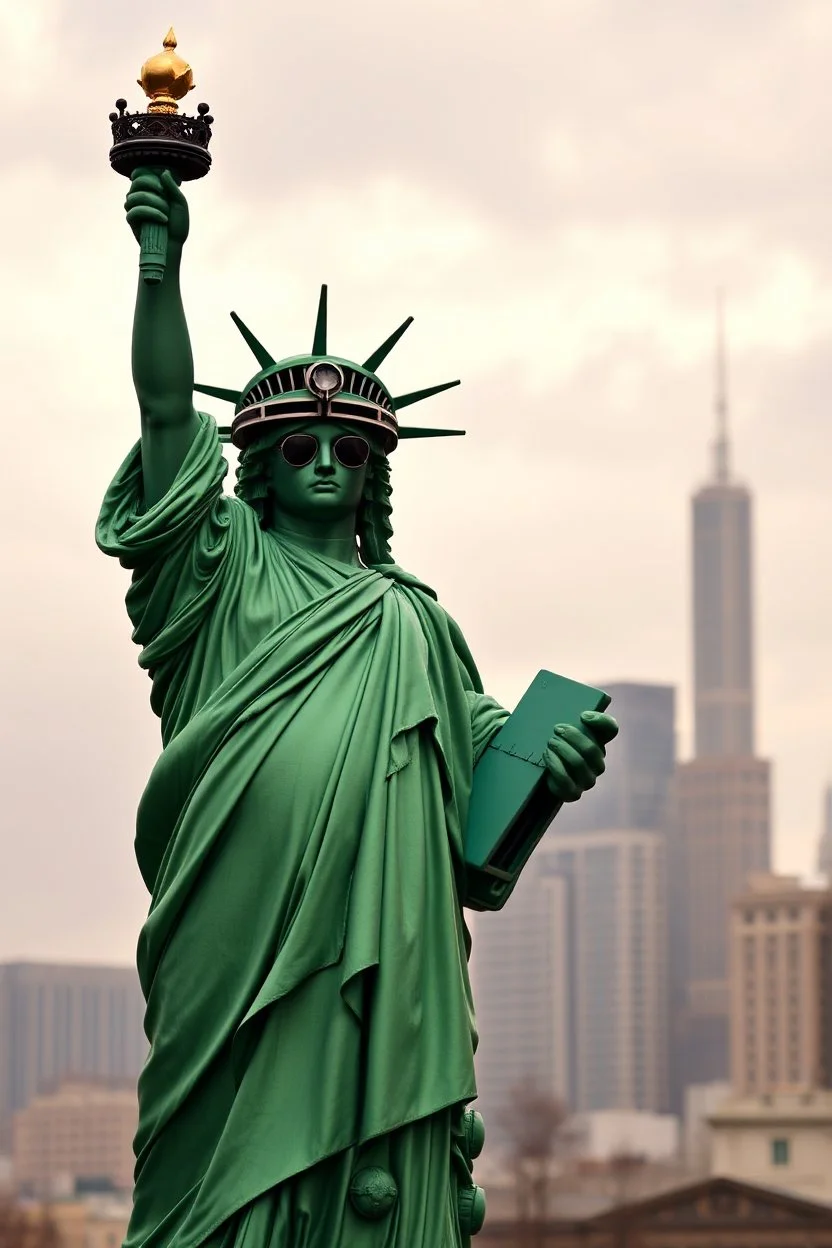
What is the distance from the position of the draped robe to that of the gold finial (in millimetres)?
1140

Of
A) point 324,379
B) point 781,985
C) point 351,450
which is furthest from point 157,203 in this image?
point 781,985

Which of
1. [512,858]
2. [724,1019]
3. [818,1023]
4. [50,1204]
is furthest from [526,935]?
[512,858]

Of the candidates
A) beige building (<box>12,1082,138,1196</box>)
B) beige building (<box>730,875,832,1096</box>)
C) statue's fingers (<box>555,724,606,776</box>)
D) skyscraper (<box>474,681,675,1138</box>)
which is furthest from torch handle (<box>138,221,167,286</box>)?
skyscraper (<box>474,681,675,1138</box>)

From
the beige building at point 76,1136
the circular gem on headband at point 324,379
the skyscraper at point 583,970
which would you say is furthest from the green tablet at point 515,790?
the skyscraper at point 583,970

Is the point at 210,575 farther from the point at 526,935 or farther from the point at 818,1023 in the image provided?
the point at 526,935

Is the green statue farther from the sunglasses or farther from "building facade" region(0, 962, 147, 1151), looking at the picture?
"building facade" region(0, 962, 147, 1151)

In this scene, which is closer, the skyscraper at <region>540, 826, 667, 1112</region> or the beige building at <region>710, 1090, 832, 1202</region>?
the beige building at <region>710, 1090, 832, 1202</region>

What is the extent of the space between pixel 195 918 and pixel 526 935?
17962 cm

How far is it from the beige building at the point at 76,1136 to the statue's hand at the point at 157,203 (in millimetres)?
69668

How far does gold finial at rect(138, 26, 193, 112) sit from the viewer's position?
35.6ft

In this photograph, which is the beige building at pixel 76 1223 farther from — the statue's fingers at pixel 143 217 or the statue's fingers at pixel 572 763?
the statue's fingers at pixel 143 217

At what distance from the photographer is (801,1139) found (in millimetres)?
83438

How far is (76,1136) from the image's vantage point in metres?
84.9

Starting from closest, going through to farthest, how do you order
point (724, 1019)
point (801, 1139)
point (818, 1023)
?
point (801, 1139) < point (818, 1023) < point (724, 1019)
